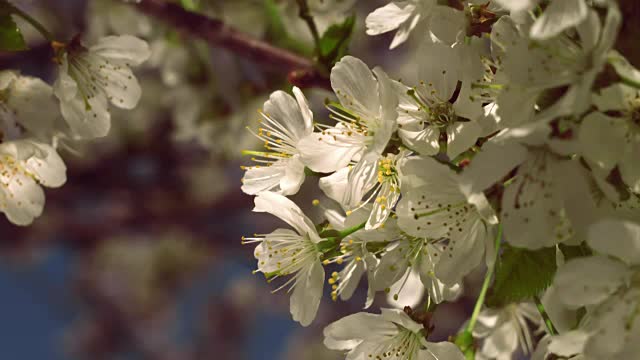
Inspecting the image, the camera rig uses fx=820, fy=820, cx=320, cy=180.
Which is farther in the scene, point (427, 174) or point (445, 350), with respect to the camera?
point (445, 350)

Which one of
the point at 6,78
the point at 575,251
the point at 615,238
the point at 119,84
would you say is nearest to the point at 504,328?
the point at 575,251

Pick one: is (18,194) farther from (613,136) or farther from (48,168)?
(613,136)

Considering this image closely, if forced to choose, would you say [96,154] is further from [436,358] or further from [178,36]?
[436,358]

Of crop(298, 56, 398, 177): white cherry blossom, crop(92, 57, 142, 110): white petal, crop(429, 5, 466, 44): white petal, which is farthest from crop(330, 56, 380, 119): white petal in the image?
crop(92, 57, 142, 110): white petal

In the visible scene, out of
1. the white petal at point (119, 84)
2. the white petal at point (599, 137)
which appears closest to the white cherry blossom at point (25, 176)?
the white petal at point (119, 84)

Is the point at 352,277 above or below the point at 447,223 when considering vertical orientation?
below
